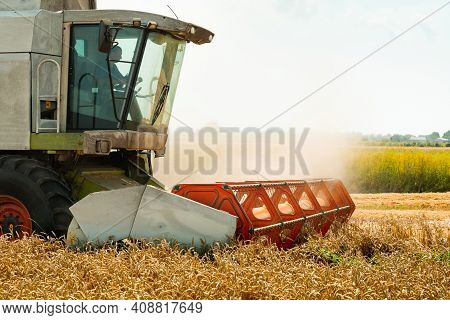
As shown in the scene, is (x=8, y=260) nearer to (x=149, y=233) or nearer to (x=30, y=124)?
(x=149, y=233)

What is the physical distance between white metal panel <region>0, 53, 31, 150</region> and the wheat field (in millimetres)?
1332

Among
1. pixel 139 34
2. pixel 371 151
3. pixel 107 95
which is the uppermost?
pixel 139 34

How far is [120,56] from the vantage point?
6.46 m

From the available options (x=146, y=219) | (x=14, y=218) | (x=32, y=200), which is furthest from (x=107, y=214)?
(x=14, y=218)

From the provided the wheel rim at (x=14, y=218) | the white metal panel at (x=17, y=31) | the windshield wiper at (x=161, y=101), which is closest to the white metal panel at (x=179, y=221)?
the wheel rim at (x=14, y=218)

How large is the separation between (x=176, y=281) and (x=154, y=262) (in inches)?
22.5

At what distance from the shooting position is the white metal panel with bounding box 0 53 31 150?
6703 mm

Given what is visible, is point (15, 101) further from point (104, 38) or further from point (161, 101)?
point (161, 101)

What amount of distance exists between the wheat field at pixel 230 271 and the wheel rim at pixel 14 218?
1.47 ft

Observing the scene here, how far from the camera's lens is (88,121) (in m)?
6.57

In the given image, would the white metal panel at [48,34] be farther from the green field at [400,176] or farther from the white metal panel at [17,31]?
the green field at [400,176]

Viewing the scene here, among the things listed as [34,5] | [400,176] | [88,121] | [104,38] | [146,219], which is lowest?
[400,176]

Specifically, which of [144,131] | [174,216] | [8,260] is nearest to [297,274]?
[174,216]

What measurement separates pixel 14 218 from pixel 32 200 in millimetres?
305
